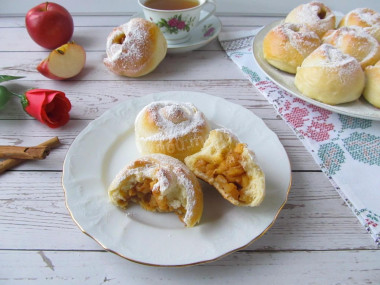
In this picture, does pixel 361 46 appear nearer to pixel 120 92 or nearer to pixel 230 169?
pixel 230 169

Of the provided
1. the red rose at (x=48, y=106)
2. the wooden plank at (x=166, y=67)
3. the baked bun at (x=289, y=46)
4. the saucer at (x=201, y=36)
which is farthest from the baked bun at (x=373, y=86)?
the red rose at (x=48, y=106)

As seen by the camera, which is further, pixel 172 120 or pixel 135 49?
pixel 135 49

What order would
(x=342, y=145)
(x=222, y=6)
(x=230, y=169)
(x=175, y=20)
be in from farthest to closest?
(x=222, y=6), (x=175, y=20), (x=342, y=145), (x=230, y=169)

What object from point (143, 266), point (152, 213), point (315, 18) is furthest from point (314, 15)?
point (143, 266)

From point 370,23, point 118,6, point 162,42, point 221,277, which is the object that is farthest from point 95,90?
point 370,23

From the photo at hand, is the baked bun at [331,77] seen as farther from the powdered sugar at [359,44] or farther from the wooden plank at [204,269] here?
the wooden plank at [204,269]

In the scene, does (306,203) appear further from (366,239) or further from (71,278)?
(71,278)

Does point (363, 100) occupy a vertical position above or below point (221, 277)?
above
